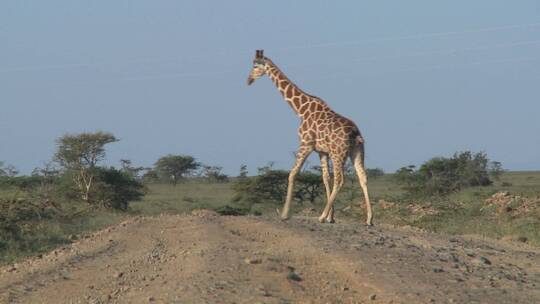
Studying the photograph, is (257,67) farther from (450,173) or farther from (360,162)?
(450,173)

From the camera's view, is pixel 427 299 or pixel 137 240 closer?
pixel 427 299

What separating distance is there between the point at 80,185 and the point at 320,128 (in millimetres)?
18565

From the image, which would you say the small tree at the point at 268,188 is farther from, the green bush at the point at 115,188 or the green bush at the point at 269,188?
the green bush at the point at 115,188

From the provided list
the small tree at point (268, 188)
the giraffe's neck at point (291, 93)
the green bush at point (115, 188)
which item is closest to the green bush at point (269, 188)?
the small tree at point (268, 188)

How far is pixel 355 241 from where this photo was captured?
11.7m

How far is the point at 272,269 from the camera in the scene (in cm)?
946

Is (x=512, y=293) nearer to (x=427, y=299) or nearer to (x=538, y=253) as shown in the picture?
(x=427, y=299)

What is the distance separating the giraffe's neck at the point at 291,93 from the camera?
15906mm

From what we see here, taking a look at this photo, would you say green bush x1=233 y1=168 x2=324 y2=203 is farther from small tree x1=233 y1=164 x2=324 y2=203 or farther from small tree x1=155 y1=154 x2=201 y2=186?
small tree x1=155 y1=154 x2=201 y2=186

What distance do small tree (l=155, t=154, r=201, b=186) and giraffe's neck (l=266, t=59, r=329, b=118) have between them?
164ft

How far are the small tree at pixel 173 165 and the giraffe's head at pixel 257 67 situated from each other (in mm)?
50046

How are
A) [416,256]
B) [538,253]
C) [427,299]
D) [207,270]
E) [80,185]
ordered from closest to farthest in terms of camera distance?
[427,299]
[207,270]
[416,256]
[538,253]
[80,185]

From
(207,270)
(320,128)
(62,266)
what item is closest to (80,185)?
(320,128)

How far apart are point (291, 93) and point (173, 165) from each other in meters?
50.9
